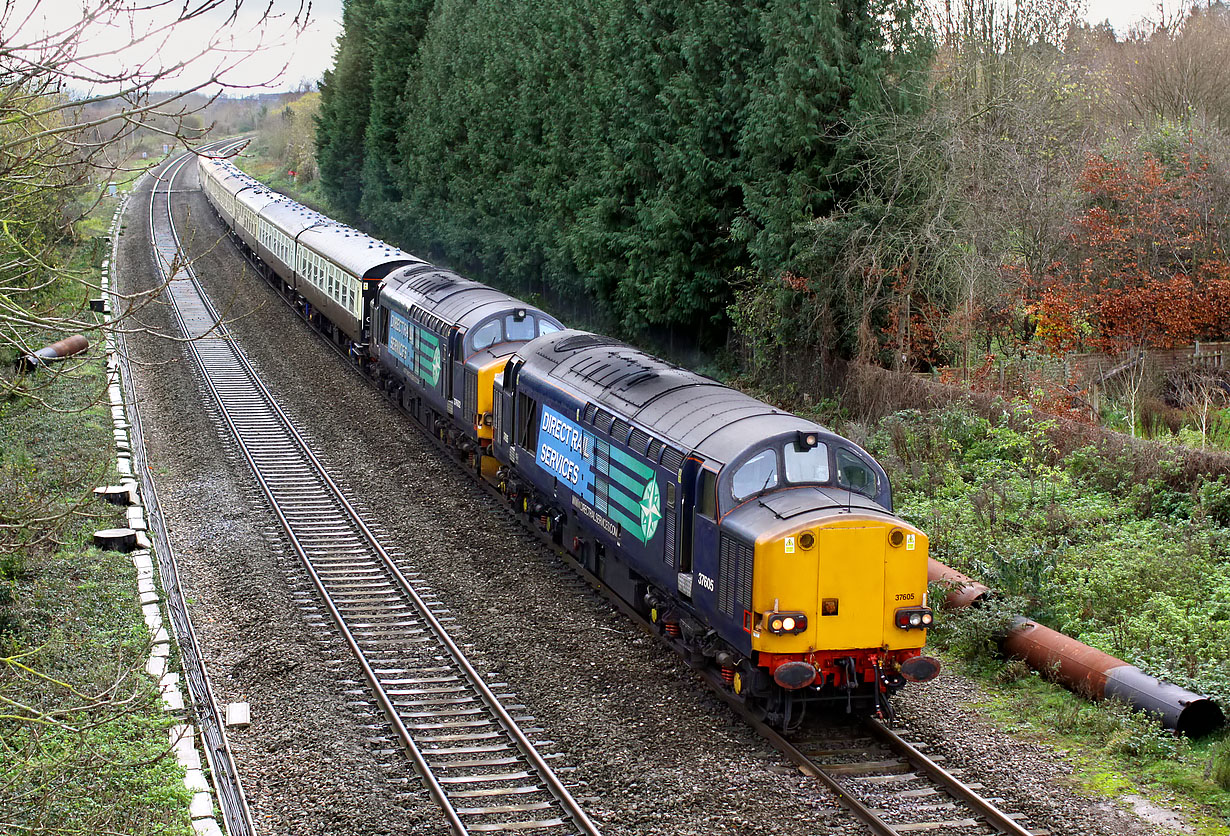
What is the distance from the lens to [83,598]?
595 inches

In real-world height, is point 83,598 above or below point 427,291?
below

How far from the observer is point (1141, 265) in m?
22.6

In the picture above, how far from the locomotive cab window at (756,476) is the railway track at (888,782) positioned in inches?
94.6

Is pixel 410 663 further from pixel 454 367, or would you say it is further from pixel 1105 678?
pixel 454 367

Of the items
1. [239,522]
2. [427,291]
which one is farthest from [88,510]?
[427,291]

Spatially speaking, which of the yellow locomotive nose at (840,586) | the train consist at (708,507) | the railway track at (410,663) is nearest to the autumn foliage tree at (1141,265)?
the train consist at (708,507)

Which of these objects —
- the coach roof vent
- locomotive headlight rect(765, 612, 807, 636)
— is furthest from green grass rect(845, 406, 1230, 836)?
the coach roof vent

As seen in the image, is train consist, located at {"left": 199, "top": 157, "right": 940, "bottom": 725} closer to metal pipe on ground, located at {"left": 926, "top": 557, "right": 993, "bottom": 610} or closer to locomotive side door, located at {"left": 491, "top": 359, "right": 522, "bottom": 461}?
locomotive side door, located at {"left": 491, "top": 359, "right": 522, "bottom": 461}

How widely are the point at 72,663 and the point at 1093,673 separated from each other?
11.6 m

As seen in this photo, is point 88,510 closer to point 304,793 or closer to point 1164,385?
point 304,793

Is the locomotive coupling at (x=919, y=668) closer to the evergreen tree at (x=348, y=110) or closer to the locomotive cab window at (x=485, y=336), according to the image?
the locomotive cab window at (x=485, y=336)

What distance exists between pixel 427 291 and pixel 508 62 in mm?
17900

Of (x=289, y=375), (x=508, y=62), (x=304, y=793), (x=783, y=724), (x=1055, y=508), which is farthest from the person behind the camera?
(x=508, y=62)

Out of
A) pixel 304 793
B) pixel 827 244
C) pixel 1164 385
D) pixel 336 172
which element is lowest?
pixel 304 793
